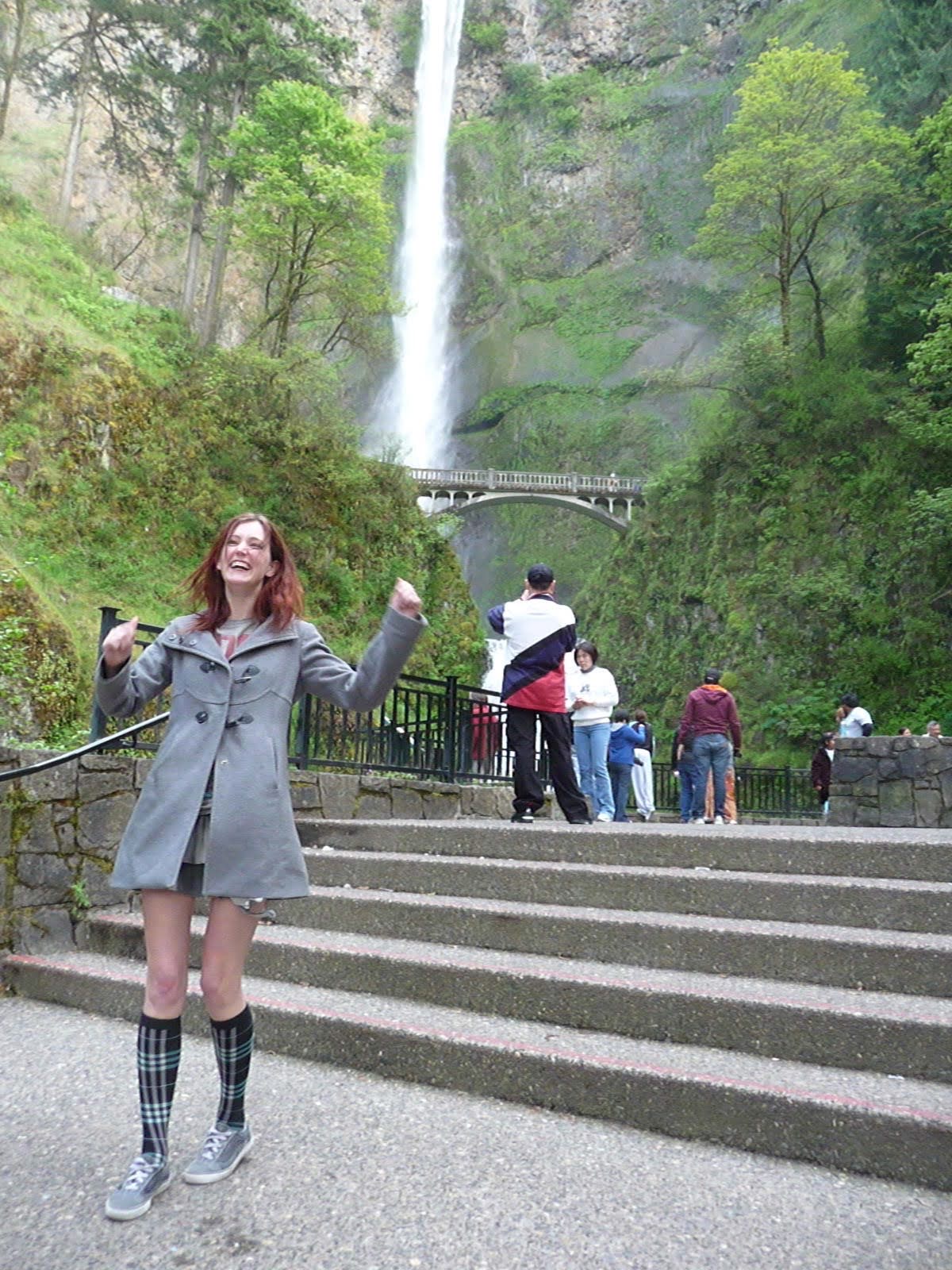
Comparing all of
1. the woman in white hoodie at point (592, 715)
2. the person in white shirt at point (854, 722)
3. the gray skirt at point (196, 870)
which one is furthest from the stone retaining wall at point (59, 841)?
the person in white shirt at point (854, 722)

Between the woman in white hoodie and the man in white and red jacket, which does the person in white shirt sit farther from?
the man in white and red jacket

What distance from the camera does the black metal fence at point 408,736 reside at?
726cm

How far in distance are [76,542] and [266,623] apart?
1469 centimetres

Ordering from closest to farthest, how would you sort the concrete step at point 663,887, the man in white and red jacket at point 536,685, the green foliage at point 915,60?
the concrete step at point 663,887 → the man in white and red jacket at point 536,685 → the green foliage at point 915,60

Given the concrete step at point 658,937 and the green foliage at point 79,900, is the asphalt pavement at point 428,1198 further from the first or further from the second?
the green foliage at point 79,900

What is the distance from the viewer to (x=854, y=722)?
13.3 meters

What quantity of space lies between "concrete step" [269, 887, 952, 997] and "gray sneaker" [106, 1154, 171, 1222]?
2080 millimetres

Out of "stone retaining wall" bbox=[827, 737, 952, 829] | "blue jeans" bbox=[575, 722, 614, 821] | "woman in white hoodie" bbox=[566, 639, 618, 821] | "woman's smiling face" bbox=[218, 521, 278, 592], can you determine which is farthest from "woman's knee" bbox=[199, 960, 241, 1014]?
"stone retaining wall" bbox=[827, 737, 952, 829]

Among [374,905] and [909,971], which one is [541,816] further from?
[909,971]

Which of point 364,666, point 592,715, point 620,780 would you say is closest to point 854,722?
point 620,780

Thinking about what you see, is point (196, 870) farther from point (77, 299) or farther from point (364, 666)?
point (77, 299)

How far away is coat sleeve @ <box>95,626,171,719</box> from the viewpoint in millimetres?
2676

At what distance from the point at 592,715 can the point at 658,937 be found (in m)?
4.64

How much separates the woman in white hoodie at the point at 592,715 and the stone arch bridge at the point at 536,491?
3311 centimetres
